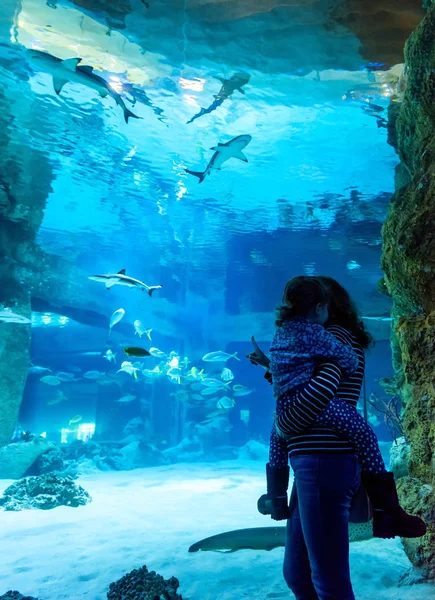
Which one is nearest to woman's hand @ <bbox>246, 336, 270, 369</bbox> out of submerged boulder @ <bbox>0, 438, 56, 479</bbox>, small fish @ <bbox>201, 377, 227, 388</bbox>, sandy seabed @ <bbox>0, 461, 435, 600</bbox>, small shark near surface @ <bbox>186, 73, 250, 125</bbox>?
sandy seabed @ <bbox>0, 461, 435, 600</bbox>

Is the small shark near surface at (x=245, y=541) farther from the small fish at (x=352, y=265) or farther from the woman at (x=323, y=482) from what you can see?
the small fish at (x=352, y=265)

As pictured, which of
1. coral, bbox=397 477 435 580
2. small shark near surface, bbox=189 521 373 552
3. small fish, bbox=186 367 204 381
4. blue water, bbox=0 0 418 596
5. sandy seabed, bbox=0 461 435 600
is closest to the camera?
coral, bbox=397 477 435 580

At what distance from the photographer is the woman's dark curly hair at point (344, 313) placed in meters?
2.66

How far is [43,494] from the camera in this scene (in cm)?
959

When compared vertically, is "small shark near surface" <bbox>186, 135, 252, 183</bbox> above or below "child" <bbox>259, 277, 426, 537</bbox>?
above

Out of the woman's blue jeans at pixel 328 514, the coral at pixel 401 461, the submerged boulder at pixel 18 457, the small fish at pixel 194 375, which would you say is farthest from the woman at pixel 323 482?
the small fish at pixel 194 375

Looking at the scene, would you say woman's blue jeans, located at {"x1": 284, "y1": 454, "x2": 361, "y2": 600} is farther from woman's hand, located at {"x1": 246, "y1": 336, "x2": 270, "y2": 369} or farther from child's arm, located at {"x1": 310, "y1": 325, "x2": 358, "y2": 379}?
woman's hand, located at {"x1": 246, "y1": 336, "x2": 270, "y2": 369}

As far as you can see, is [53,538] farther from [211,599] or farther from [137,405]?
[137,405]

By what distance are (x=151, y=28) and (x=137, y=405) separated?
2341cm

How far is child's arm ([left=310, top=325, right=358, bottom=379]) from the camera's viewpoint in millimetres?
2232

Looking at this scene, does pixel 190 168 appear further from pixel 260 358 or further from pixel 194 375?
pixel 260 358

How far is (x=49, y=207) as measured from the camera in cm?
1761

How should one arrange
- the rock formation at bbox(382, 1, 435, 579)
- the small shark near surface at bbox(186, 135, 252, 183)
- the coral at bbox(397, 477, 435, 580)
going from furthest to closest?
the small shark near surface at bbox(186, 135, 252, 183) → the rock formation at bbox(382, 1, 435, 579) → the coral at bbox(397, 477, 435, 580)

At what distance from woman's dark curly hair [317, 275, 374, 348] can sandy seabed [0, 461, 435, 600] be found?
7.81 ft
